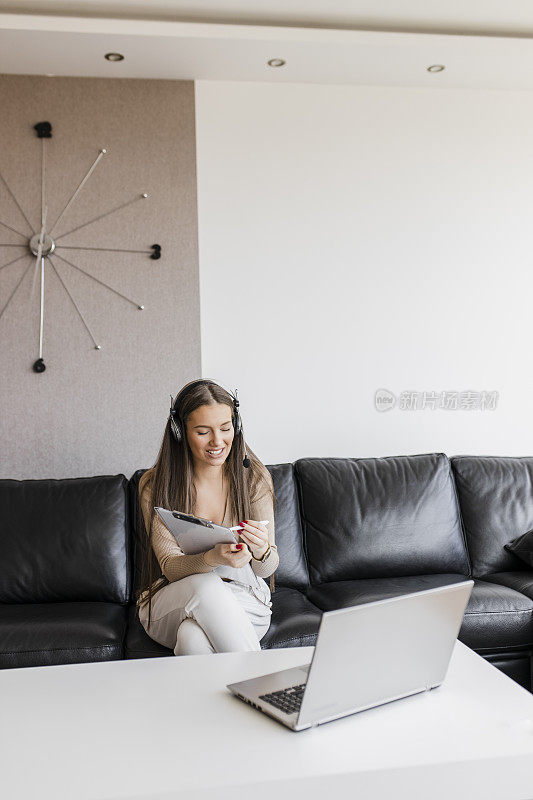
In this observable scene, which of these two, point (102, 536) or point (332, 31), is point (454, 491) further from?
point (332, 31)

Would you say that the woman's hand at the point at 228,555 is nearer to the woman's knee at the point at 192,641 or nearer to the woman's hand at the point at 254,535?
the woman's hand at the point at 254,535

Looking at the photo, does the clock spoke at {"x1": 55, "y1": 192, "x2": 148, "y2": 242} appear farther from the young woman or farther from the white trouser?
the white trouser

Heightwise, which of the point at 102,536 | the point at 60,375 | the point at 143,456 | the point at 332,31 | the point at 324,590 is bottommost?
the point at 324,590

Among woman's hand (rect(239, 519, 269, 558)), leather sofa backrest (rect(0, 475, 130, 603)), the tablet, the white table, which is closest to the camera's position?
the white table

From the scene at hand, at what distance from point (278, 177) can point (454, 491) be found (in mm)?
1541

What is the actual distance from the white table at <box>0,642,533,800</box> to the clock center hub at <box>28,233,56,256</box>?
6.69 feet

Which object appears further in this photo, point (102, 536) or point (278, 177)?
point (278, 177)

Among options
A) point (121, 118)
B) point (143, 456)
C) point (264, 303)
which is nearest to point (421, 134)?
point (264, 303)

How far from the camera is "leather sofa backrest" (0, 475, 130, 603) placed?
9.11ft

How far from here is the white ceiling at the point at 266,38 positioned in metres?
2.90

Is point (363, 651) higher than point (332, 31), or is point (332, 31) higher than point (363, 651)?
point (332, 31)

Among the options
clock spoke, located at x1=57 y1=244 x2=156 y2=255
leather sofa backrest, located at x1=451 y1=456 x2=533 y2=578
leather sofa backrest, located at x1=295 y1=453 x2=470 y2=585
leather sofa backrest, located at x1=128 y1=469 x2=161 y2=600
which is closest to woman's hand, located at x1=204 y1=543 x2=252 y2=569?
leather sofa backrest, located at x1=128 y1=469 x2=161 y2=600

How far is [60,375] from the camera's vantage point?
3.27 metres

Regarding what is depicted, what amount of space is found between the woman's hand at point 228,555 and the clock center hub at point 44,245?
175cm
